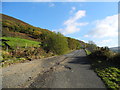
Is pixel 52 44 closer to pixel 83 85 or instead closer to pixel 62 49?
pixel 62 49

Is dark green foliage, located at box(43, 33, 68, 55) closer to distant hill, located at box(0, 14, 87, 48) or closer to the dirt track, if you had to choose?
distant hill, located at box(0, 14, 87, 48)

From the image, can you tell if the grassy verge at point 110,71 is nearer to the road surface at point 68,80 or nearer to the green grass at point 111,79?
the green grass at point 111,79

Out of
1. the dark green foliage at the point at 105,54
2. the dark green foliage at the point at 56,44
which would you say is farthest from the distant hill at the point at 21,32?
the dark green foliage at the point at 105,54

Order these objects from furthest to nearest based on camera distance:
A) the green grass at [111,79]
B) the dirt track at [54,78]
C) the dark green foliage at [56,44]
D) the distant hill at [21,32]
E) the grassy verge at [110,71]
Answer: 1. the distant hill at [21,32]
2. the dark green foliage at [56,44]
3. the dirt track at [54,78]
4. the grassy verge at [110,71]
5. the green grass at [111,79]

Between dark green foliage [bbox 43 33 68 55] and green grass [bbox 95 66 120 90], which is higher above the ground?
dark green foliage [bbox 43 33 68 55]

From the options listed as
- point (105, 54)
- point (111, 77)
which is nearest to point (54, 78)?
point (111, 77)

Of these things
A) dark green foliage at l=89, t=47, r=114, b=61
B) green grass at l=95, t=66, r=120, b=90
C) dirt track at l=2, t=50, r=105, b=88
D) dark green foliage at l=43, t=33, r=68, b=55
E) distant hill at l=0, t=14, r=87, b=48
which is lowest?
dirt track at l=2, t=50, r=105, b=88

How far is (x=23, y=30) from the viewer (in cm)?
4419

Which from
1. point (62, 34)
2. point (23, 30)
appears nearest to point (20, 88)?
point (62, 34)

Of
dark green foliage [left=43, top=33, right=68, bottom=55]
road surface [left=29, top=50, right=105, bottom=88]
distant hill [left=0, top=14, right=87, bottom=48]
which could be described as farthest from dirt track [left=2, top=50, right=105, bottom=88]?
distant hill [left=0, top=14, right=87, bottom=48]

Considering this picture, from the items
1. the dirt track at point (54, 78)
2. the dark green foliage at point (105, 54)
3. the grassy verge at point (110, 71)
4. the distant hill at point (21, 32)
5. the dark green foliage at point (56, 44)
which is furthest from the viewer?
the distant hill at point (21, 32)

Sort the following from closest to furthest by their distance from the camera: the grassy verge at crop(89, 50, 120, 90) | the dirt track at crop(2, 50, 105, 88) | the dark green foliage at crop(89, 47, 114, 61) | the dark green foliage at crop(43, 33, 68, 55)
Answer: the grassy verge at crop(89, 50, 120, 90)
the dirt track at crop(2, 50, 105, 88)
the dark green foliage at crop(89, 47, 114, 61)
the dark green foliage at crop(43, 33, 68, 55)

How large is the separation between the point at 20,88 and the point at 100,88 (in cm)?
345

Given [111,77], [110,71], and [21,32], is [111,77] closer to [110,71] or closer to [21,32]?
[110,71]
